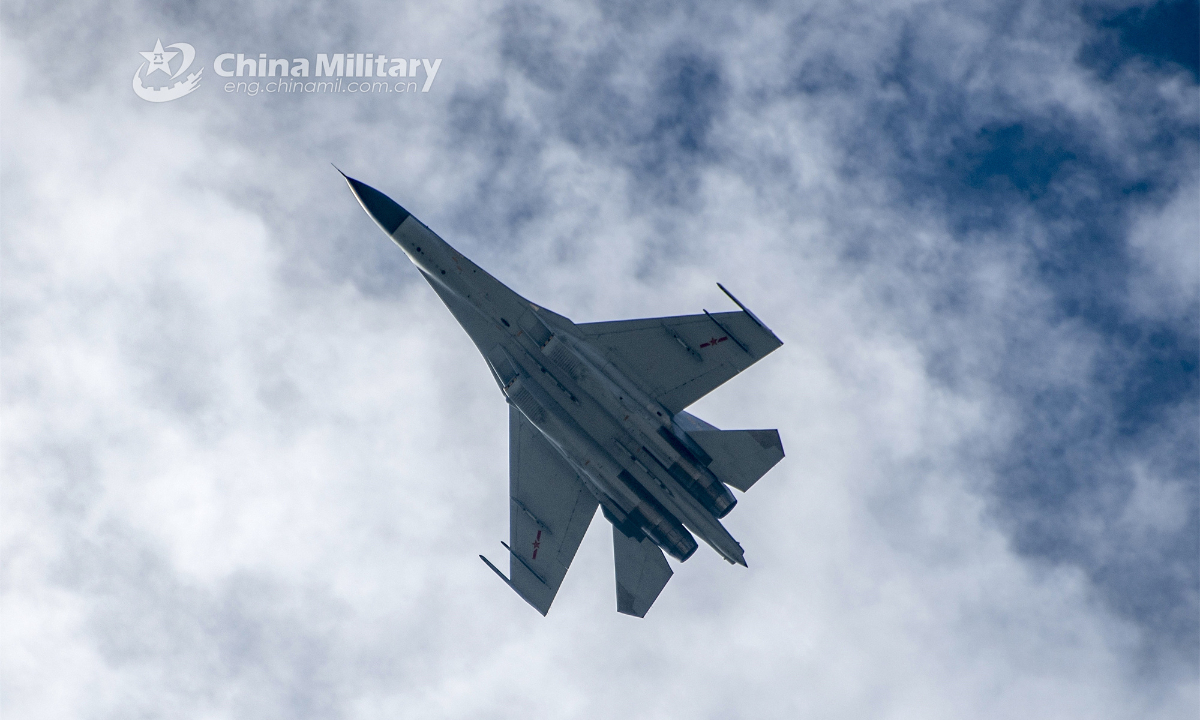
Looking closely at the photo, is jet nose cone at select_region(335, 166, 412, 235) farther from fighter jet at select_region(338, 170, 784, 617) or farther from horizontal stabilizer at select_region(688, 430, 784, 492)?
horizontal stabilizer at select_region(688, 430, 784, 492)

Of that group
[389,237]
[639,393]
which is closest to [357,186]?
[389,237]

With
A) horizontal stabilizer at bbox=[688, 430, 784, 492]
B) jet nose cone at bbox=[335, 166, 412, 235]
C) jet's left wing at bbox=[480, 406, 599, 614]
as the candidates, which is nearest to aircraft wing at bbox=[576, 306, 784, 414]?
horizontal stabilizer at bbox=[688, 430, 784, 492]

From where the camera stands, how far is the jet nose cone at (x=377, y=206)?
38969mm

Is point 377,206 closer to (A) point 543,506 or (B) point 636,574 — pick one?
(A) point 543,506

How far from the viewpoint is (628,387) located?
39.8 meters

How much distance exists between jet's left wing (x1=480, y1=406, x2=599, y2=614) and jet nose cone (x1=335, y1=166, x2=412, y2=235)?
509 inches

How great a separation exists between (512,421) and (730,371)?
42.0 ft

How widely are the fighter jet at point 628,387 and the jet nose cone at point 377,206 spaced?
50 millimetres

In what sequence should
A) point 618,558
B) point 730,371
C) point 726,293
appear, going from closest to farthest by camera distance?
point 726,293, point 730,371, point 618,558

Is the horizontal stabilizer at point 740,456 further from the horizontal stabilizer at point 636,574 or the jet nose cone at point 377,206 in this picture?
the jet nose cone at point 377,206

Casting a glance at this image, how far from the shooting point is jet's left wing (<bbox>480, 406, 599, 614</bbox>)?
148ft

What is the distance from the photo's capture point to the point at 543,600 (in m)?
44.8

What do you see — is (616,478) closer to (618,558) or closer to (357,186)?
(618,558)

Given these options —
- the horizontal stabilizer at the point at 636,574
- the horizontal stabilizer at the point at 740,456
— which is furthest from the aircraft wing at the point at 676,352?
the horizontal stabilizer at the point at 636,574
